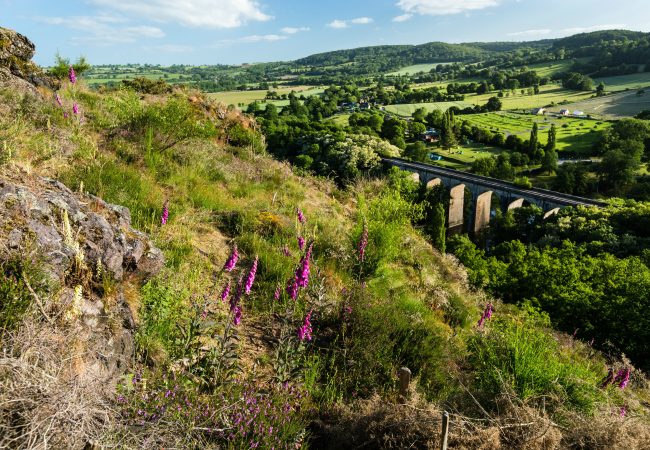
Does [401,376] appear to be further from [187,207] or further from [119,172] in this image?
[119,172]

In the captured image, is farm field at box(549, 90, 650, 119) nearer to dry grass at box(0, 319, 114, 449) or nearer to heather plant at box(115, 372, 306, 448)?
heather plant at box(115, 372, 306, 448)

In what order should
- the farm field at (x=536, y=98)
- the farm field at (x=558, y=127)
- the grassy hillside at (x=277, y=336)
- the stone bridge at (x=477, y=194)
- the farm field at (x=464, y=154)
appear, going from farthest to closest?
the farm field at (x=536, y=98) → the farm field at (x=558, y=127) → the farm field at (x=464, y=154) → the stone bridge at (x=477, y=194) → the grassy hillside at (x=277, y=336)

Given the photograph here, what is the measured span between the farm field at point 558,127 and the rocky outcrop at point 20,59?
78.8 metres

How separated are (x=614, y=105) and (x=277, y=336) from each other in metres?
126

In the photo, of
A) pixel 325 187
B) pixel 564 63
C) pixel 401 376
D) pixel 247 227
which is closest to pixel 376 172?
pixel 325 187

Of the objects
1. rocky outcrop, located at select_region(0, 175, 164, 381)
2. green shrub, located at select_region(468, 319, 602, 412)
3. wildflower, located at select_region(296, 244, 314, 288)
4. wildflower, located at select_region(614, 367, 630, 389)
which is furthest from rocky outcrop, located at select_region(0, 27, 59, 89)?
wildflower, located at select_region(614, 367, 630, 389)

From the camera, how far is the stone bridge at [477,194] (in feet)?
138

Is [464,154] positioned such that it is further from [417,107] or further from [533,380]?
[533,380]

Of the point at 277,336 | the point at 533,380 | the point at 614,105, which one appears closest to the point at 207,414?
the point at 277,336

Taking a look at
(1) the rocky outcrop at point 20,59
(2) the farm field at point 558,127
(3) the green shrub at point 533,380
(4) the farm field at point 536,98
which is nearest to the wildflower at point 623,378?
(3) the green shrub at point 533,380

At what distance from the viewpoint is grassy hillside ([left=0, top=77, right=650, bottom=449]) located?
2807mm

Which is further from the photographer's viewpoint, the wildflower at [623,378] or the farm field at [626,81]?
the farm field at [626,81]

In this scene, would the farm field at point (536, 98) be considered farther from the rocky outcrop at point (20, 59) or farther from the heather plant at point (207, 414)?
the heather plant at point (207, 414)

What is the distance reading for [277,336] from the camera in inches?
180
